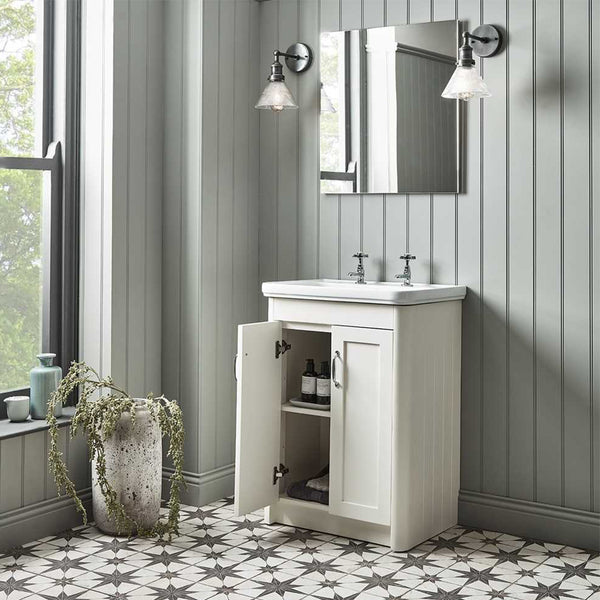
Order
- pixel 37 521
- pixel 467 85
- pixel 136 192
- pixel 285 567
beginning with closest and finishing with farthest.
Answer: pixel 285 567 → pixel 467 85 → pixel 37 521 → pixel 136 192

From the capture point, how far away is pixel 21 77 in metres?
3.19

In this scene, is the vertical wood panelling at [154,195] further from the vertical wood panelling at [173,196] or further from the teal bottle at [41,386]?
the teal bottle at [41,386]

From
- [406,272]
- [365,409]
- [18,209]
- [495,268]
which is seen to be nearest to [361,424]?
[365,409]

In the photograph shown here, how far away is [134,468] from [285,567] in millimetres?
648

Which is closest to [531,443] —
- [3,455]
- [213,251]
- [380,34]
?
[213,251]

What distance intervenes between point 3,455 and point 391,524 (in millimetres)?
1322

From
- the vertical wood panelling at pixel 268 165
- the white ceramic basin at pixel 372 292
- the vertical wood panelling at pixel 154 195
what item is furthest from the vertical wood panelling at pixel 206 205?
the white ceramic basin at pixel 372 292

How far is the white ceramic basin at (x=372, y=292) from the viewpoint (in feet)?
9.37

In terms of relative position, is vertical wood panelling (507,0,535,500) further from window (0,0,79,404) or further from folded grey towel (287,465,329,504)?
window (0,0,79,404)

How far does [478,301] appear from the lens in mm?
3205

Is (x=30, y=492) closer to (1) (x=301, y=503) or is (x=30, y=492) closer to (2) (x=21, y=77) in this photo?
(1) (x=301, y=503)

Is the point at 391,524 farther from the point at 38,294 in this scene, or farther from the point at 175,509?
the point at 38,294

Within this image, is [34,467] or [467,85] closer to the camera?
[467,85]

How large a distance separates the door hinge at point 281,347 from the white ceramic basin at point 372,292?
171 millimetres
